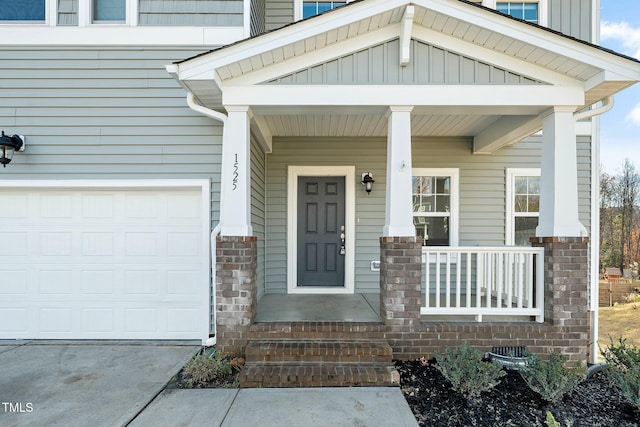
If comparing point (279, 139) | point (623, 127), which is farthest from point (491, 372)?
point (623, 127)

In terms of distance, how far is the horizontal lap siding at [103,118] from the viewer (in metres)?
4.18

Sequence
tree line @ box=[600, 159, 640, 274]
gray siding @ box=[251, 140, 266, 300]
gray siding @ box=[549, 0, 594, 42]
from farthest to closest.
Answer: tree line @ box=[600, 159, 640, 274] < gray siding @ box=[549, 0, 594, 42] < gray siding @ box=[251, 140, 266, 300]

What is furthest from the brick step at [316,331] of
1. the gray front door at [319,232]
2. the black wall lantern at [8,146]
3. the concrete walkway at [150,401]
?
the black wall lantern at [8,146]

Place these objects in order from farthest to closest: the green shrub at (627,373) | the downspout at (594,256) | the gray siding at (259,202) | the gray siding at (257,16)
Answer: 1. the downspout at (594,256)
2. the gray siding at (259,202)
3. the gray siding at (257,16)
4. the green shrub at (627,373)

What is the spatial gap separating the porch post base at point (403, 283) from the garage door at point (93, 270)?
7.51 ft

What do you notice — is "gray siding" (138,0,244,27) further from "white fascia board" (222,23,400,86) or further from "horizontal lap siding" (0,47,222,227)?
"white fascia board" (222,23,400,86)

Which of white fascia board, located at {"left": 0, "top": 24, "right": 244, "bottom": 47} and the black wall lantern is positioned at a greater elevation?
white fascia board, located at {"left": 0, "top": 24, "right": 244, "bottom": 47}

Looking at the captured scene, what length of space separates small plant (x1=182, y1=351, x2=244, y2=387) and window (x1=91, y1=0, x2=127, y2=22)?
13.5 ft

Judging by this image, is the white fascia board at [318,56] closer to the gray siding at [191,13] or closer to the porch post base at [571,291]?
the gray siding at [191,13]

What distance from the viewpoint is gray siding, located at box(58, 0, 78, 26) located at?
13.8ft

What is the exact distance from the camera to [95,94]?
4199 millimetres

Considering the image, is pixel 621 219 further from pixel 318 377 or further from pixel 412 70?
pixel 318 377

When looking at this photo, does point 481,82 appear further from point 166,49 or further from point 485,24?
point 166,49

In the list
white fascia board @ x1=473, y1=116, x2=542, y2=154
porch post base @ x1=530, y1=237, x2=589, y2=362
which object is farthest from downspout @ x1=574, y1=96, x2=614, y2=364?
porch post base @ x1=530, y1=237, x2=589, y2=362
